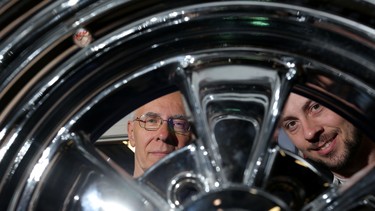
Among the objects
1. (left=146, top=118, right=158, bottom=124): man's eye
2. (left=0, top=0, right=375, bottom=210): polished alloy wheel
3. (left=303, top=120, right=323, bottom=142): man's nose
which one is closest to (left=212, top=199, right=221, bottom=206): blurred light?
(left=0, top=0, right=375, bottom=210): polished alloy wheel

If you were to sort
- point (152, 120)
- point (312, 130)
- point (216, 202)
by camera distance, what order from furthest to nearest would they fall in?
point (312, 130), point (152, 120), point (216, 202)

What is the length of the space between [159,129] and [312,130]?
0.85 m

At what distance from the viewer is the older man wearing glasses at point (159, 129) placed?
59 cm

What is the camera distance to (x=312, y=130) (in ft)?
6.04

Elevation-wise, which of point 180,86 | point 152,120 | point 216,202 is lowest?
point 216,202

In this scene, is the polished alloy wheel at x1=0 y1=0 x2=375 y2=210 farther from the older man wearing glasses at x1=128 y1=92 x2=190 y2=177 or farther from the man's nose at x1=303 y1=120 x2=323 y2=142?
the man's nose at x1=303 y1=120 x2=323 y2=142

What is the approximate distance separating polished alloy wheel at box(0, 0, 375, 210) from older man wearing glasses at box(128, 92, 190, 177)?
40 mm

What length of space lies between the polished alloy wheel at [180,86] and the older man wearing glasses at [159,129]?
4 centimetres

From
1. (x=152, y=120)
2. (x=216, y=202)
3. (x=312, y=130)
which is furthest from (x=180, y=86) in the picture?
(x=312, y=130)

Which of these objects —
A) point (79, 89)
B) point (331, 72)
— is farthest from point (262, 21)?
point (79, 89)

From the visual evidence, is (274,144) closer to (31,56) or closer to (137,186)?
(137,186)

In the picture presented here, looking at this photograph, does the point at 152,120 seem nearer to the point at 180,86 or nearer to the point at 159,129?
the point at 159,129

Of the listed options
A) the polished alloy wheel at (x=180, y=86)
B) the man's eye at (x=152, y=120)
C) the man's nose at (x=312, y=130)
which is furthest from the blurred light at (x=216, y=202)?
the man's nose at (x=312, y=130)

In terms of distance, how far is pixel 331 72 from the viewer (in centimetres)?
49
